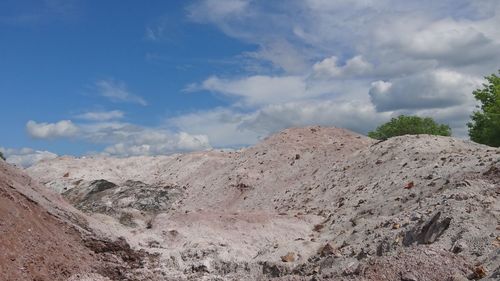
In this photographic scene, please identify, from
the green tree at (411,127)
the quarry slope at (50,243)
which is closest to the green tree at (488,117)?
the green tree at (411,127)

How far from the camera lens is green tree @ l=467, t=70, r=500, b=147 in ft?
140

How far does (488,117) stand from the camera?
45.3 metres

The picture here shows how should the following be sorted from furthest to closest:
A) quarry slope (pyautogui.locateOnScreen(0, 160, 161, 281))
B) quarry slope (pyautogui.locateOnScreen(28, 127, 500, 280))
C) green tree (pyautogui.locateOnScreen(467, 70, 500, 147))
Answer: green tree (pyautogui.locateOnScreen(467, 70, 500, 147)), quarry slope (pyautogui.locateOnScreen(0, 160, 161, 281)), quarry slope (pyautogui.locateOnScreen(28, 127, 500, 280))

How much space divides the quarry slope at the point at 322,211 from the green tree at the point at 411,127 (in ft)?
66.8

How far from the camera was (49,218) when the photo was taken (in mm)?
16062

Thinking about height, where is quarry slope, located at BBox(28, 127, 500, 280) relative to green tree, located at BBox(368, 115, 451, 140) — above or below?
below

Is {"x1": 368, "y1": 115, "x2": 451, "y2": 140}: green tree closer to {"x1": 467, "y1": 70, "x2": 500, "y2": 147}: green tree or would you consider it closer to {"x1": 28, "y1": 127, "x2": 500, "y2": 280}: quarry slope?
{"x1": 467, "y1": 70, "x2": 500, "y2": 147}: green tree

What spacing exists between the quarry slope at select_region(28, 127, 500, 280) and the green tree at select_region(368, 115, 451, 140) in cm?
2035

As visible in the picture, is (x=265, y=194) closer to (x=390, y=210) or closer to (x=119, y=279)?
(x=390, y=210)

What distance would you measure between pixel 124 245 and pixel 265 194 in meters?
13.2

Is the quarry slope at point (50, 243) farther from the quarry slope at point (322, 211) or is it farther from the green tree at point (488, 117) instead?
the green tree at point (488, 117)

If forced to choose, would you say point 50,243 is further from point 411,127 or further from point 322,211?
point 411,127

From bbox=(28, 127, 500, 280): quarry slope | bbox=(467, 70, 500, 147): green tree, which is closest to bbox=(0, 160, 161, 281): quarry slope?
bbox=(28, 127, 500, 280): quarry slope

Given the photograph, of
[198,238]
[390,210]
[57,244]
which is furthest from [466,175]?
[57,244]
